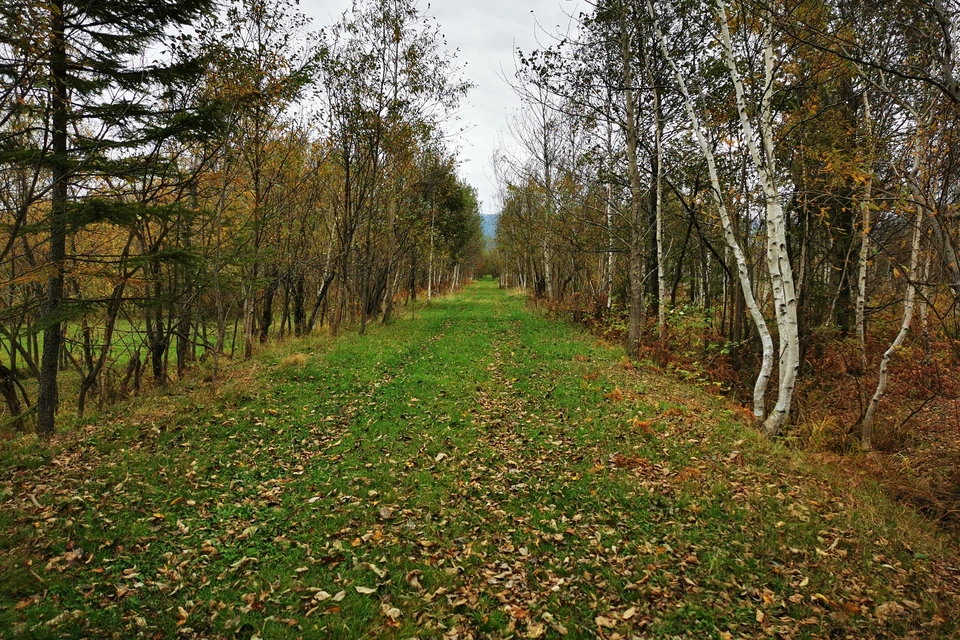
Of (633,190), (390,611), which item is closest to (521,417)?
(390,611)

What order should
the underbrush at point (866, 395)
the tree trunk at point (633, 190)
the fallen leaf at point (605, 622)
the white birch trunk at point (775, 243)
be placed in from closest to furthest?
the fallen leaf at point (605, 622), the underbrush at point (866, 395), the white birch trunk at point (775, 243), the tree trunk at point (633, 190)

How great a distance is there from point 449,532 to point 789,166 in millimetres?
11090

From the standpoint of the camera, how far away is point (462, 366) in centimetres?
1146

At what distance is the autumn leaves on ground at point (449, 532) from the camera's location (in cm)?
349

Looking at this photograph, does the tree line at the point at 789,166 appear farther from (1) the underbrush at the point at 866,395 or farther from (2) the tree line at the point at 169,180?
(2) the tree line at the point at 169,180

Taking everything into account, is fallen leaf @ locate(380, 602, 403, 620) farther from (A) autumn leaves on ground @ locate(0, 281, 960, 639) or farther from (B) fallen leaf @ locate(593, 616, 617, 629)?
(B) fallen leaf @ locate(593, 616, 617, 629)

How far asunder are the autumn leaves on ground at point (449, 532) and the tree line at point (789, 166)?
2.51 meters

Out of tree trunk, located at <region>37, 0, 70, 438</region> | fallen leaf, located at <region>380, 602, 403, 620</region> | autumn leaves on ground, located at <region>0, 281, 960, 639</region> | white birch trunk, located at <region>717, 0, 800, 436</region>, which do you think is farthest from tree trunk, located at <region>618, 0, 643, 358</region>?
tree trunk, located at <region>37, 0, 70, 438</region>

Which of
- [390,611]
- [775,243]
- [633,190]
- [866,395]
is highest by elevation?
[633,190]

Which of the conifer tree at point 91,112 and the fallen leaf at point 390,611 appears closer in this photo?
the fallen leaf at point 390,611

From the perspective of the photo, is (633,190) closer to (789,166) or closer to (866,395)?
(789,166)

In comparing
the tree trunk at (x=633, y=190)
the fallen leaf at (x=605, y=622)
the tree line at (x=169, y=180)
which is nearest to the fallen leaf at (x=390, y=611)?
the fallen leaf at (x=605, y=622)

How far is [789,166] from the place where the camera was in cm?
1012

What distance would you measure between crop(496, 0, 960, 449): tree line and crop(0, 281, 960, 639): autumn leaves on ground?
251cm
